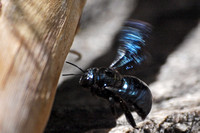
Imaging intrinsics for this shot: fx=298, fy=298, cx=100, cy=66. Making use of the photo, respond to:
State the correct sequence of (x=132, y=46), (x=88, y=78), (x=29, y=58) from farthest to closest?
(x=132, y=46) < (x=88, y=78) < (x=29, y=58)

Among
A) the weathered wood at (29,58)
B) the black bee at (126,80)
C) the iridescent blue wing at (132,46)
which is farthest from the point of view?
the iridescent blue wing at (132,46)

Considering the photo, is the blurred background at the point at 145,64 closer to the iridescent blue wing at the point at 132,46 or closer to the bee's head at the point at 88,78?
the iridescent blue wing at the point at 132,46

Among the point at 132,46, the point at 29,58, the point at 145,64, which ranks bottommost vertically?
the point at 29,58

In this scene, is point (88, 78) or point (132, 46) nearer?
point (88, 78)

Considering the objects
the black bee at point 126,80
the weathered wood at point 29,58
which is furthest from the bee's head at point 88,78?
the weathered wood at point 29,58

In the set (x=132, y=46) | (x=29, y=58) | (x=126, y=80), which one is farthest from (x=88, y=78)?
(x=29, y=58)

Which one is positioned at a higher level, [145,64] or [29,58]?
[145,64]

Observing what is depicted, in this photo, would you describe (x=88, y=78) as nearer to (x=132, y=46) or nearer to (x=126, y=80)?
(x=126, y=80)
